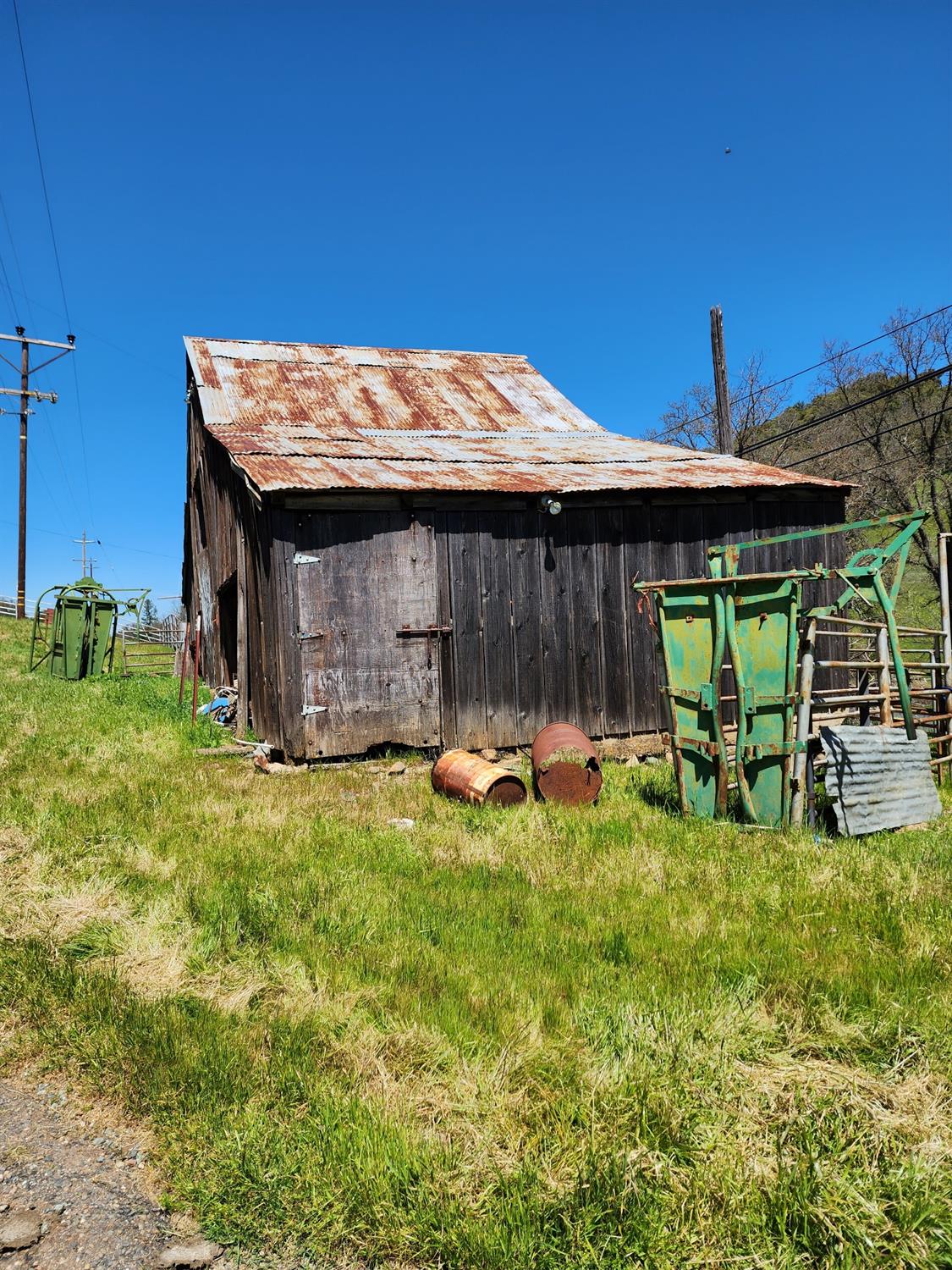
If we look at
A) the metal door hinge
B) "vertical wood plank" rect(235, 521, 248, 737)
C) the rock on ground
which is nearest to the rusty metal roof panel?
"vertical wood plank" rect(235, 521, 248, 737)

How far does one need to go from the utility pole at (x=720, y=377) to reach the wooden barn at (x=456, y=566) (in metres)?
5.23

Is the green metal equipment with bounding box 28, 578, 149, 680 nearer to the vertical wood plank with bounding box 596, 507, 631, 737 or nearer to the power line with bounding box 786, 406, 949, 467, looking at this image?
the vertical wood plank with bounding box 596, 507, 631, 737

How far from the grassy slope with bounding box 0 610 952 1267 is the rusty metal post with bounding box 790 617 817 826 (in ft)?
1.37

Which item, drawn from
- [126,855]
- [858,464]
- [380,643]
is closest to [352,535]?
[380,643]

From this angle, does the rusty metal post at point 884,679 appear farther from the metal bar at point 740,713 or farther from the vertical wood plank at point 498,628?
the vertical wood plank at point 498,628

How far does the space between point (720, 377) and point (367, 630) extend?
12163mm

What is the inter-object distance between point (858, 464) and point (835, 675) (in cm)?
2652

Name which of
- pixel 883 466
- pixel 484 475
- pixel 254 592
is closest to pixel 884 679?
pixel 484 475

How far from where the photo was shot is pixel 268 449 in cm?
1027

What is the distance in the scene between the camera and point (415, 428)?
521 inches

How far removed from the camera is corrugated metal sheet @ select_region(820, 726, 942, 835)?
5.70m

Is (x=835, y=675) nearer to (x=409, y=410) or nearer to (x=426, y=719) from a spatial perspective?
(x=426, y=719)

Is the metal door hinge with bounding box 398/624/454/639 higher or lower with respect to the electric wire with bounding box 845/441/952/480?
lower

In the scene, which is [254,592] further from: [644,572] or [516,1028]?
[516,1028]
